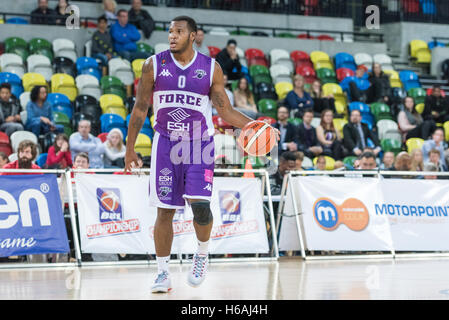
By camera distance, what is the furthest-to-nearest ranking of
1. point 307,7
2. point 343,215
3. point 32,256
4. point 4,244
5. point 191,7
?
point 307,7, point 191,7, point 343,215, point 32,256, point 4,244

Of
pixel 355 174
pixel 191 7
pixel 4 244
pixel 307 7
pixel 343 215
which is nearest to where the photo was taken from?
pixel 4 244

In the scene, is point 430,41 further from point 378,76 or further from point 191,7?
point 191,7

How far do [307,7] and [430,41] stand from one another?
12.3ft

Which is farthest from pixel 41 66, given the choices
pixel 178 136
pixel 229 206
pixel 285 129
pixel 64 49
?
pixel 178 136

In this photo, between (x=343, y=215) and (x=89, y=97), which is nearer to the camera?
(x=343, y=215)

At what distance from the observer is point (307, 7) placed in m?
21.5

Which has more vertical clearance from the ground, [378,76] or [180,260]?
[378,76]

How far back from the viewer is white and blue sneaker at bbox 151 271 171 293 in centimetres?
640

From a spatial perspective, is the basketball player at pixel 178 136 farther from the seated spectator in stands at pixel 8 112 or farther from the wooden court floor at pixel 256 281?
the seated spectator in stands at pixel 8 112

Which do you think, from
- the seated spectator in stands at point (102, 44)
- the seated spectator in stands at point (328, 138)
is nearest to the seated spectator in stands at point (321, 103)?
the seated spectator in stands at point (328, 138)

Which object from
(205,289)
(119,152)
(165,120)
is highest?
(165,120)

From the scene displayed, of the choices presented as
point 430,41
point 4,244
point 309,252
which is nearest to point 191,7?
point 430,41

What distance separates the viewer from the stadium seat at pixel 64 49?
1573 cm

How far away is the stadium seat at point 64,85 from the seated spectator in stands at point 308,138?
4561 mm
